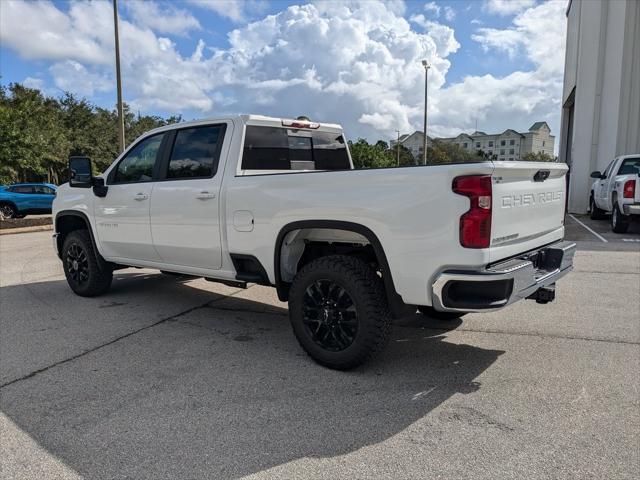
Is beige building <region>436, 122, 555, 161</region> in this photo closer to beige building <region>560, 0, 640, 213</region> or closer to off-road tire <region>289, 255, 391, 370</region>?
beige building <region>560, 0, 640, 213</region>

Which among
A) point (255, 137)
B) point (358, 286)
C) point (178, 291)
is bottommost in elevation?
point (178, 291)

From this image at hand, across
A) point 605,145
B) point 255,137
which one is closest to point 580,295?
point 255,137

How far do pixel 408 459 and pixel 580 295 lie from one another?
445cm

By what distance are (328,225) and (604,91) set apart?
17789 mm

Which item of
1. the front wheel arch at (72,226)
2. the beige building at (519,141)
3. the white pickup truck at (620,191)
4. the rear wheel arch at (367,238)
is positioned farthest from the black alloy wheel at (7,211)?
the beige building at (519,141)

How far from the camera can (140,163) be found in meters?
5.54

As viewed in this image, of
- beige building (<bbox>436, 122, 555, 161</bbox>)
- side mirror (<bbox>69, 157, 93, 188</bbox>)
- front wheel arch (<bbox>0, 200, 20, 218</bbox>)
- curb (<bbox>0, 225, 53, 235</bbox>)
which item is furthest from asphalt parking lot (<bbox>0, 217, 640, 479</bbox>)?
beige building (<bbox>436, 122, 555, 161</bbox>)

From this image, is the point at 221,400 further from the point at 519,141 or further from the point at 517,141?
the point at 517,141

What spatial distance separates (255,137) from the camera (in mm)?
4859

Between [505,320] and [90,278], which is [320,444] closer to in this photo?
[505,320]

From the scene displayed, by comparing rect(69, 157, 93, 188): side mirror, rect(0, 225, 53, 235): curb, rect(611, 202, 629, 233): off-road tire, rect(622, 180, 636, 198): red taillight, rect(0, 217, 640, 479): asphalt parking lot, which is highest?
rect(69, 157, 93, 188): side mirror

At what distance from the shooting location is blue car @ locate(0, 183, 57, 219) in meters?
19.4

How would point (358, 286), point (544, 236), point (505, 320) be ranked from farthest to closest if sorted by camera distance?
point (505, 320) → point (544, 236) → point (358, 286)

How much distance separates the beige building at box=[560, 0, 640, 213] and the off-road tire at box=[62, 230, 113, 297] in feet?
55.0
